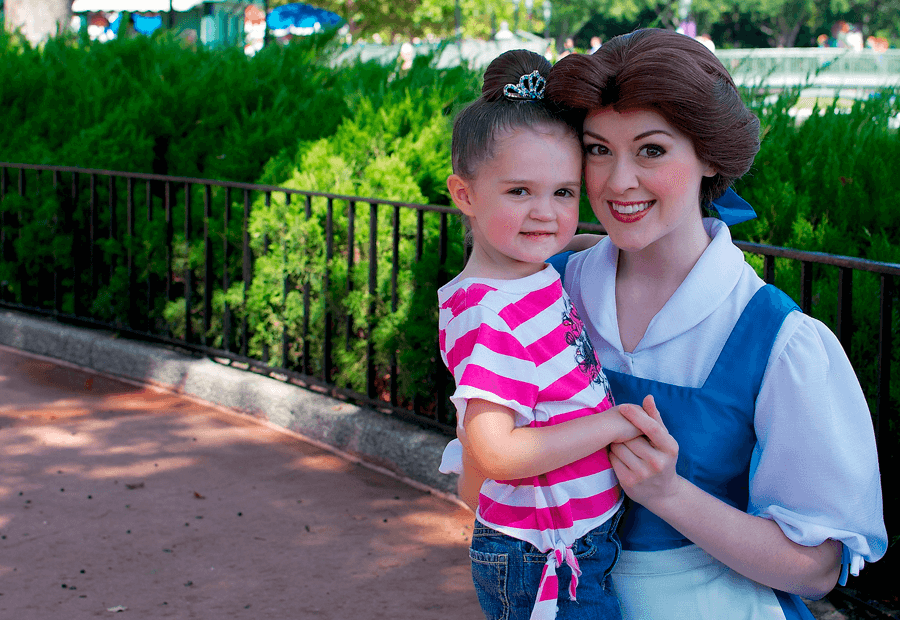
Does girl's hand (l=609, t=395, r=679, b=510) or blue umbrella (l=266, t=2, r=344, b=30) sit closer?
girl's hand (l=609, t=395, r=679, b=510)

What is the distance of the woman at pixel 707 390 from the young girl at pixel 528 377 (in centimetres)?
7

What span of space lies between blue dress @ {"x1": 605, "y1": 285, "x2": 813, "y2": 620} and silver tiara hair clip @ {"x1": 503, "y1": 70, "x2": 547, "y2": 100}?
0.54m

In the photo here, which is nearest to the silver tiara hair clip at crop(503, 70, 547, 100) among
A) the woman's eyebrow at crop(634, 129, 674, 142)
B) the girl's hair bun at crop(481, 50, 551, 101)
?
the girl's hair bun at crop(481, 50, 551, 101)

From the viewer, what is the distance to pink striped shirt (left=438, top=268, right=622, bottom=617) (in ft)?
5.51

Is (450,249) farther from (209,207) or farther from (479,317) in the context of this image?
(479,317)

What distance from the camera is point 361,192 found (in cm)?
585

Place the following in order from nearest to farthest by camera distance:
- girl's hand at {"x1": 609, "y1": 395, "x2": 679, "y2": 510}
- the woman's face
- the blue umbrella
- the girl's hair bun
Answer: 1. girl's hand at {"x1": 609, "y1": 395, "x2": 679, "y2": 510}
2. the woman's face
3. the girl's hair bun
4. the blue umbrella

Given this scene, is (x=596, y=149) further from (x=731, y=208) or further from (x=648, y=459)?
(x=648, y=459)

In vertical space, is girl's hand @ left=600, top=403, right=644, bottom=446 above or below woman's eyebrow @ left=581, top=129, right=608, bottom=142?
below

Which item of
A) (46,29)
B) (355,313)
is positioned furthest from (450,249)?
(46,29)

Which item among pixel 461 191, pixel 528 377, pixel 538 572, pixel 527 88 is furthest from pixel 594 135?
pixel 538 572

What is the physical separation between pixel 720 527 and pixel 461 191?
0.77m

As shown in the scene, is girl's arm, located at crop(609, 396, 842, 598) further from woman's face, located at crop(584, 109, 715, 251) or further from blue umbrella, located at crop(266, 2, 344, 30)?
blue umbrella, located at crop(266, 2, 344, 30)

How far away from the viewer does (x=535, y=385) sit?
170 centimetres
